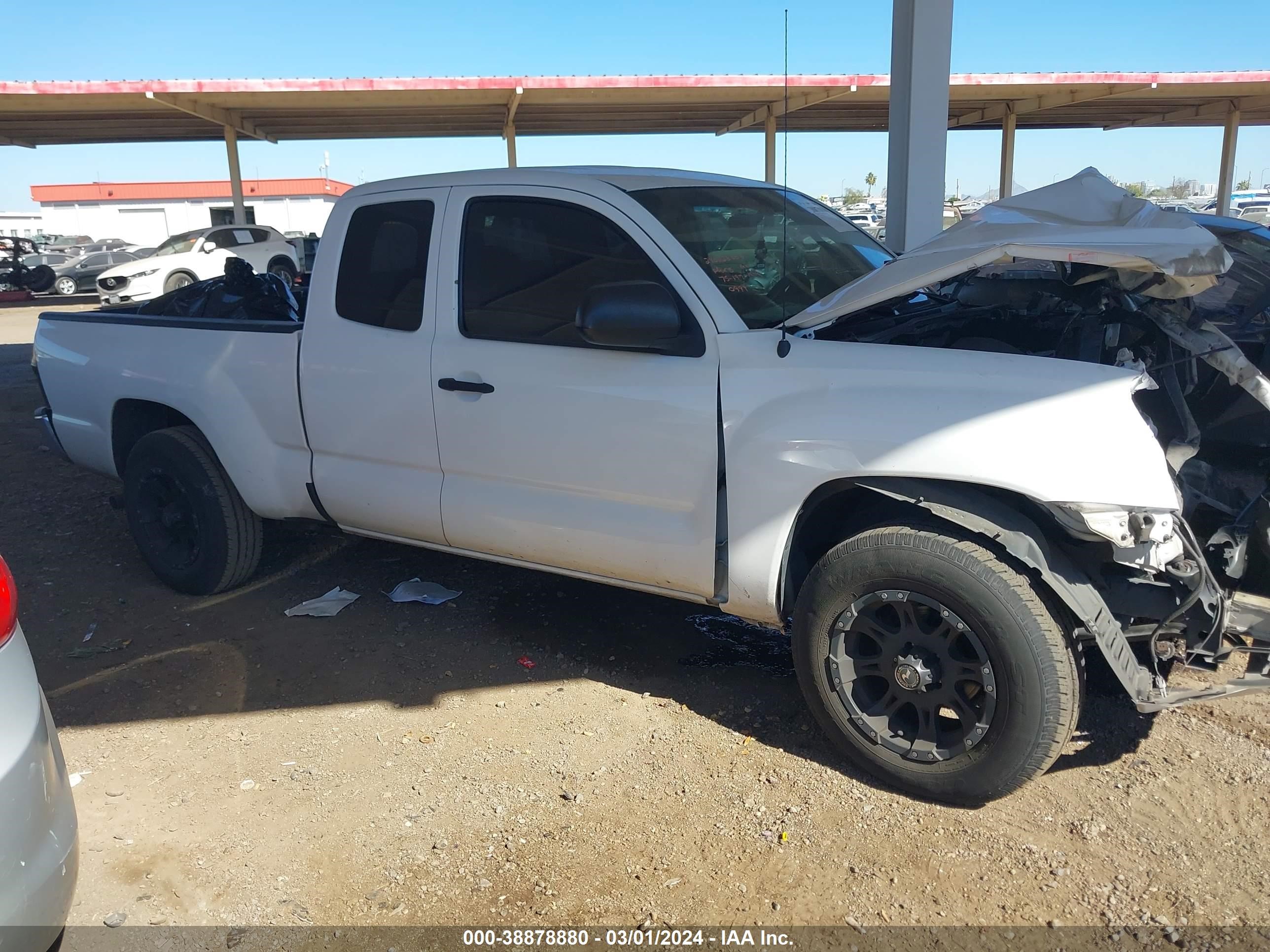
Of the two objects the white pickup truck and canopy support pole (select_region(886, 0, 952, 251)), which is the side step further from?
canopy support pole (select_region(886, 0, 952, 251))

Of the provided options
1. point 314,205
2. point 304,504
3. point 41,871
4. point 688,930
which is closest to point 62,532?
point 304,504

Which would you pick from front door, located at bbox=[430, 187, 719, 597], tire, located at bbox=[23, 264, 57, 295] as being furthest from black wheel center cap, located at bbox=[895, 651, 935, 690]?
tire, located at bbox=[23, 264, 57, 295]

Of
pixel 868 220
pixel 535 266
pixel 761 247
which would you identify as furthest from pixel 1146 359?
pixel 868 220

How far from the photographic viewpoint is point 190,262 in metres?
21.3

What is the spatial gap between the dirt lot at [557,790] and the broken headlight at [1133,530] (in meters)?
0.87

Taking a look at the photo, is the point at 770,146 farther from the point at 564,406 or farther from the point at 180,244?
the point at 564,406

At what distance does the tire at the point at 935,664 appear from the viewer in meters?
2.82

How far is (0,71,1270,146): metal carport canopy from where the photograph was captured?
18.2 meters

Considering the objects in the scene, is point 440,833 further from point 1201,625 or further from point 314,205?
point 314,205

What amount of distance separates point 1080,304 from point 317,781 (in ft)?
10.4

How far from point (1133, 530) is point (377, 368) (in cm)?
288

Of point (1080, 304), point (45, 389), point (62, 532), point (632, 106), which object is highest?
point (632, 106)

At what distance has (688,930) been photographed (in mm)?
2627

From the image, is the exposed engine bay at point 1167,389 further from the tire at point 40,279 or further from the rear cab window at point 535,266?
the tire at point 40,279
